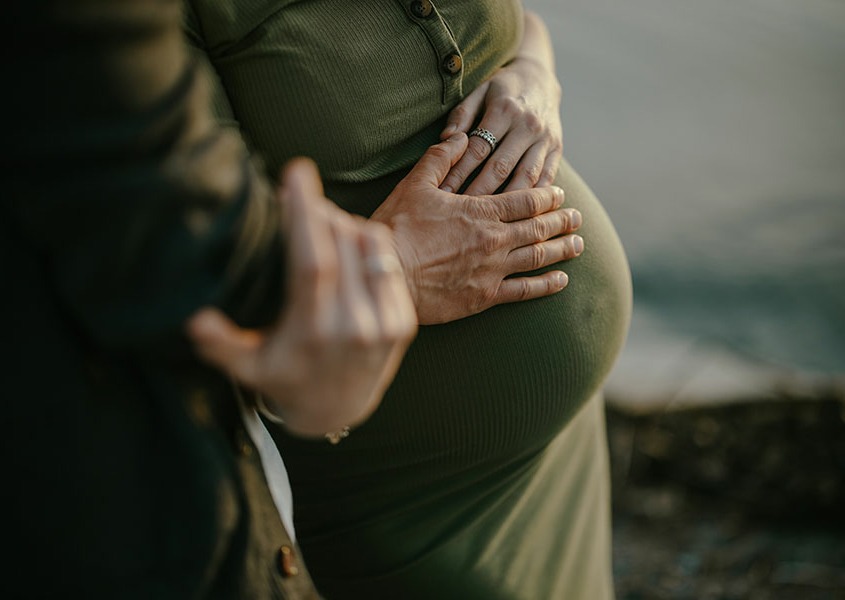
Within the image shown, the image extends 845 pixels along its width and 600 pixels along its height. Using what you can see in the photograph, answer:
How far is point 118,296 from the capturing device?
0.56 meters

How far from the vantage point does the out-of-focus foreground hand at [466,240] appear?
3.18ft

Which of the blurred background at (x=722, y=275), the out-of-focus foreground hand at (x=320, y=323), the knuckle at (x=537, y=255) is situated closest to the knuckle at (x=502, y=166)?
the knuckle at (x=537, y=255)

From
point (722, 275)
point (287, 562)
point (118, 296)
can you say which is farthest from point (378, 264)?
point (722, 275)

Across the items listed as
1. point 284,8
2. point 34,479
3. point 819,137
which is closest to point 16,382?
point 34,479

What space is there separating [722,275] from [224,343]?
107 inches

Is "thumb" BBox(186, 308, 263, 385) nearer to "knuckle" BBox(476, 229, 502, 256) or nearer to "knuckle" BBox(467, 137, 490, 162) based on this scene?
"knuckle" BBox(476, 229, 502, 256)

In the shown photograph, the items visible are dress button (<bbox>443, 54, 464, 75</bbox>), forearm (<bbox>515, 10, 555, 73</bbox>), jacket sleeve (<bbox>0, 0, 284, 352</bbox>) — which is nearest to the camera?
jacket sleeve (<bbox>0, 0, 284, 352</bbox>)

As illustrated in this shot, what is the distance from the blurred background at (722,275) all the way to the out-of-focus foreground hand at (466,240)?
117 centimetres

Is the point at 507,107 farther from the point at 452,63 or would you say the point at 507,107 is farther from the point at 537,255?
the point at 537,255

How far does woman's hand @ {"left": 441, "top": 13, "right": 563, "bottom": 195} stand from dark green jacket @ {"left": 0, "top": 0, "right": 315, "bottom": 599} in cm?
53

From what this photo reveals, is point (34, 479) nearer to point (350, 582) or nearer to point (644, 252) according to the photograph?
point (350, 582)

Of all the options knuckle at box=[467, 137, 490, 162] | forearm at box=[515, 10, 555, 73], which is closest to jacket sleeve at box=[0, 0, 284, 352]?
knuckle at box=[467, 137, 490, 162]

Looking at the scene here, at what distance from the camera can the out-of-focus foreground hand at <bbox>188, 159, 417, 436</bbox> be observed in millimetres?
573

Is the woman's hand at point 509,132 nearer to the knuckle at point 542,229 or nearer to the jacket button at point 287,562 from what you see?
the knuckle at point 542,229
